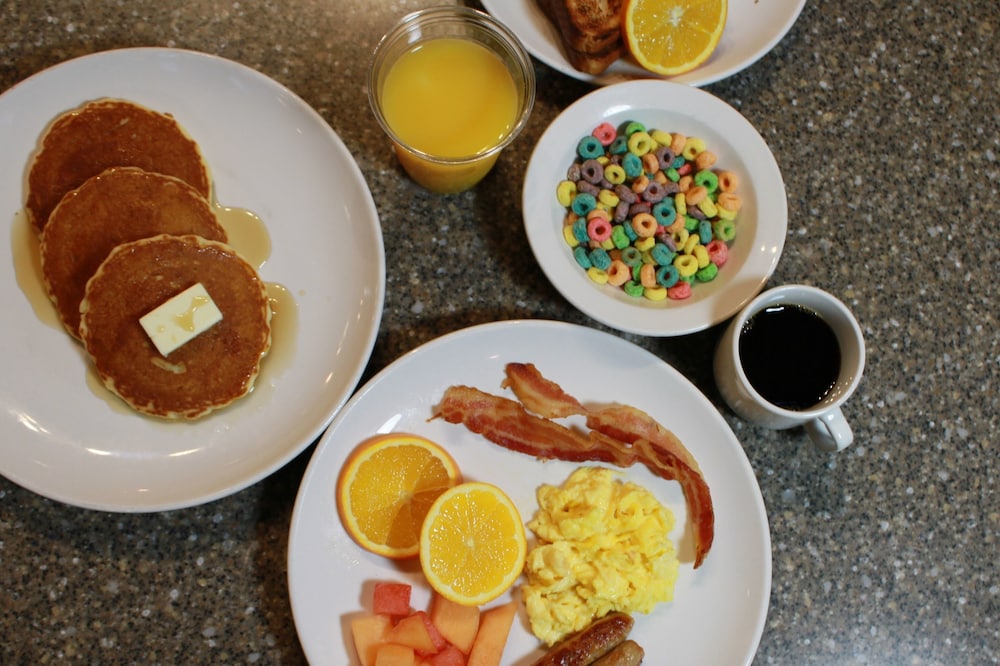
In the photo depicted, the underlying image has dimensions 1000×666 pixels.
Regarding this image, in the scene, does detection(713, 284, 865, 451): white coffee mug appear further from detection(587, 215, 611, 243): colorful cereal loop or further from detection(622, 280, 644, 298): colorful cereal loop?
detection(587, 215, 611, 243): colorful cereal loop

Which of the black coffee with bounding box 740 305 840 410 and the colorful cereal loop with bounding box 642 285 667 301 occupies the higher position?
the colorful cereal loop with bounding box 642 285 667 301

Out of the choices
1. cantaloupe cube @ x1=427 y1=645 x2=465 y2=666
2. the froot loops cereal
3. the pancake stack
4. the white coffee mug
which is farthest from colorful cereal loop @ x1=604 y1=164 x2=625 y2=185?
cantaloupe cube @ x1=427 y1=645 x2=465 y2=666

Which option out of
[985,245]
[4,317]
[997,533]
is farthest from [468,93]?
[997,533]

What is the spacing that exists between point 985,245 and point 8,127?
2.12 metres

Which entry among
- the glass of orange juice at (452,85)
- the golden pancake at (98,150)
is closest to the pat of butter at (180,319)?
the golden pancake at (98,150)

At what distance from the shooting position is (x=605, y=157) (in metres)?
1.69

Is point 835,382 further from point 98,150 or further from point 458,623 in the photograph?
point 98,150

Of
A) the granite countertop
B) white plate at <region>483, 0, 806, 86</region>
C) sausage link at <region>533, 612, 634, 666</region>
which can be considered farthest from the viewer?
Answer: white plate at <region>483, 0, 806, 86</region>

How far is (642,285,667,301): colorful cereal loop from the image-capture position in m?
1.61

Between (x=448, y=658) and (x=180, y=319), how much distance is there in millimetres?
815

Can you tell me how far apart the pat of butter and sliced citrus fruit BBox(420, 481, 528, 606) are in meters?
0.56

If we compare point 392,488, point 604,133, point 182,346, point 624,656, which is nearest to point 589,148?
point 604,133

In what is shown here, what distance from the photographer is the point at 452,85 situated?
65.4 inches

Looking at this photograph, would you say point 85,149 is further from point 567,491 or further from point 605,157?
point 567,491
